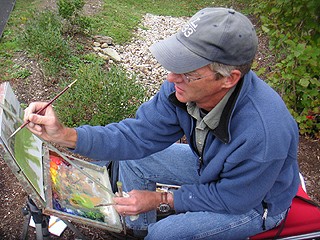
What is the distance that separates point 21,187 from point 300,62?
99.6 inches

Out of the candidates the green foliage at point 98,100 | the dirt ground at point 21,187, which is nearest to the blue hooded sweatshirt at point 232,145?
the dirt ground at point 21,187

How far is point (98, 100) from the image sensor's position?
3.46 m

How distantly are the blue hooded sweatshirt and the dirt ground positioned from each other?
2.85ft

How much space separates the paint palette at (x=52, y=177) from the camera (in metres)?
1.74

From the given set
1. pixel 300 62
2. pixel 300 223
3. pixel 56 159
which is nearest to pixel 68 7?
pixel 300 62

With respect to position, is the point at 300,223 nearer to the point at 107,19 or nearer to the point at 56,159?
the point at 56,159

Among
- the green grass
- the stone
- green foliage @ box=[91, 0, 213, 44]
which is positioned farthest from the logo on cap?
green foliage @ box=[91, 0, 213, 44]

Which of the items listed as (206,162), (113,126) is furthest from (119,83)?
(206,162)

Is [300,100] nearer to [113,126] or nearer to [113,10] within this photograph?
[113,126]

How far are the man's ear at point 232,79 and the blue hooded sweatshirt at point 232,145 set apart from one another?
0.05m

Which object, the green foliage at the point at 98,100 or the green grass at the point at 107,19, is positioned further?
the green grass at the point at 107,19

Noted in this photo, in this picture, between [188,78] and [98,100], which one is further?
[98,100]

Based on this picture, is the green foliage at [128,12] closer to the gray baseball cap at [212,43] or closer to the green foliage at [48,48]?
the green foliage at [48,48]

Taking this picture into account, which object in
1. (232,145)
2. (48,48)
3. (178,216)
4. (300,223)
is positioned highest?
(232,145)
